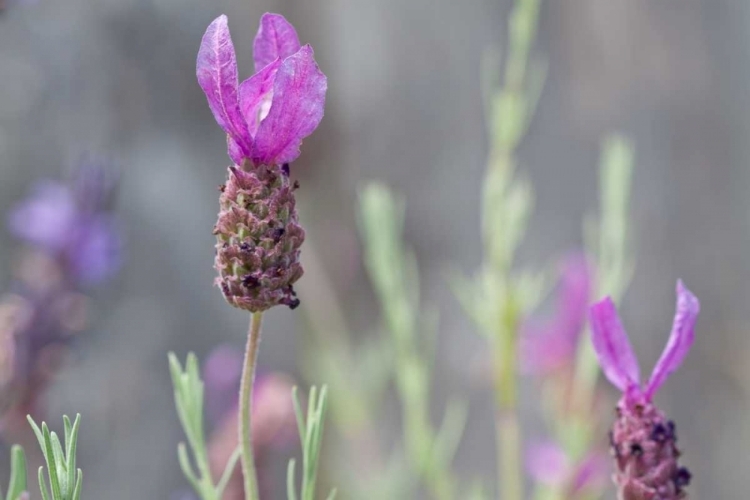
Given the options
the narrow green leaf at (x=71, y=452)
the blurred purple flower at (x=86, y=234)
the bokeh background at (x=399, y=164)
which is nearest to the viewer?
the narrow green leaf at (x=71, y=452)

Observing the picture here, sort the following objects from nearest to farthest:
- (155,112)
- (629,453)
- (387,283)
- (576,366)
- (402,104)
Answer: (629,453)
(387,283)
(576,366)
(155,112)
(402,104)

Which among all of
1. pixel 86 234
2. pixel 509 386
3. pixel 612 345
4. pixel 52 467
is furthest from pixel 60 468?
pixel 86 234

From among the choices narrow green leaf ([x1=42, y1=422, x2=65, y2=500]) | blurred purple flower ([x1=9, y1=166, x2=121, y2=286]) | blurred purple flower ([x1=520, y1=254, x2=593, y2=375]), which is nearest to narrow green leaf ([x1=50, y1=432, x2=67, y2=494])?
narrow green leaf ([x1=42, y1=422, x2=65, y2=500])

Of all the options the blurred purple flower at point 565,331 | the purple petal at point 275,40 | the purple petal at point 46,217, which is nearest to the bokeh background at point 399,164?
the purple petal at point 46,217

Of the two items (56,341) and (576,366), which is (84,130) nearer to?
(56,341)

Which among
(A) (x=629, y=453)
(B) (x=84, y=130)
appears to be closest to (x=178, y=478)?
(B) (x=84, y=130)

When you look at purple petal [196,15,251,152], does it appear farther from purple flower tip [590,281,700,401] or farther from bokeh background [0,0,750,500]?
bokeh background [0,0,750,500]

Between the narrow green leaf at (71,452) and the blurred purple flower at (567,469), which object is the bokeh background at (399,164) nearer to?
the blurred purple flower at (567,469)

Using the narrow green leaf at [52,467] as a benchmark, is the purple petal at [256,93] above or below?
above
